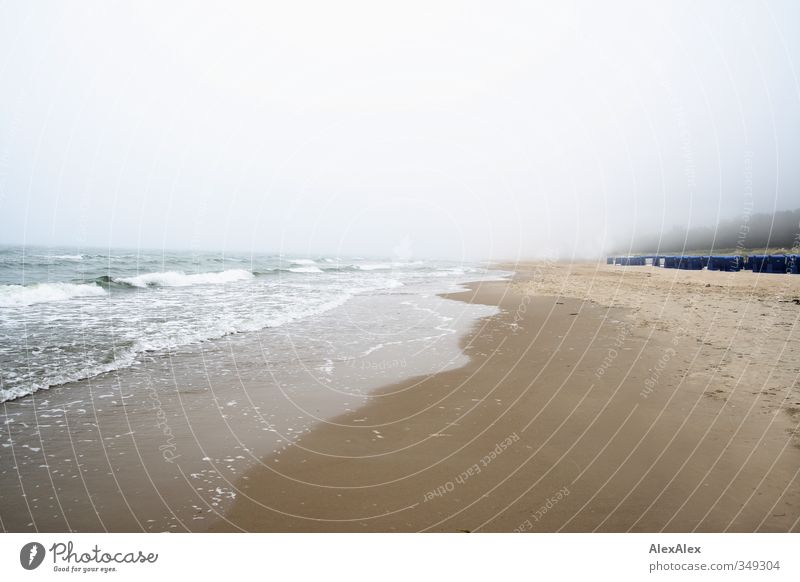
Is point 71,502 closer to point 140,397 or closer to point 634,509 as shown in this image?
point 140,397

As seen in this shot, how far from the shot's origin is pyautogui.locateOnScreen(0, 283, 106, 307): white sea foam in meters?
20.2

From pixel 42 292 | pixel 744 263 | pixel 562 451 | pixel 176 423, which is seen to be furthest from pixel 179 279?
pixel 744 263

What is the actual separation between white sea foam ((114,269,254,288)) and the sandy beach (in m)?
28.8

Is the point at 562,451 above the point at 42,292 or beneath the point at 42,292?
above

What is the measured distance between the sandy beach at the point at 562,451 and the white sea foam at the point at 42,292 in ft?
71.7

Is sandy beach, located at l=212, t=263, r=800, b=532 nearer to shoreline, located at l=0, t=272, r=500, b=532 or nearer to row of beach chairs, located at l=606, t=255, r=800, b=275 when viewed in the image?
shoreline, located at l=0, t=272, r=500, b=532

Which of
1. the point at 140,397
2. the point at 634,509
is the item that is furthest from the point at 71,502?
the point at 634,509

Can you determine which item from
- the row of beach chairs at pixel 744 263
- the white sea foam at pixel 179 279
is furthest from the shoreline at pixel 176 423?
the row of beach chairs at pixel 744 263

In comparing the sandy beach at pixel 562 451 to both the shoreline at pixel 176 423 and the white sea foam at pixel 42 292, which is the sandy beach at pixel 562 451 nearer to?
the shoreline at pixel 176 423

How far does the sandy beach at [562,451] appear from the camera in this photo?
403 cm

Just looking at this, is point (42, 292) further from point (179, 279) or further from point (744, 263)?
point (744, 263)

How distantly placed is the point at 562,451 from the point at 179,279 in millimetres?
35735

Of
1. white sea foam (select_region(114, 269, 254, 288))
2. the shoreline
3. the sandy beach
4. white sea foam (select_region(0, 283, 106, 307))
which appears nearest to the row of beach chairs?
the sandy beach

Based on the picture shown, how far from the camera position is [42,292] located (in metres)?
22.4
